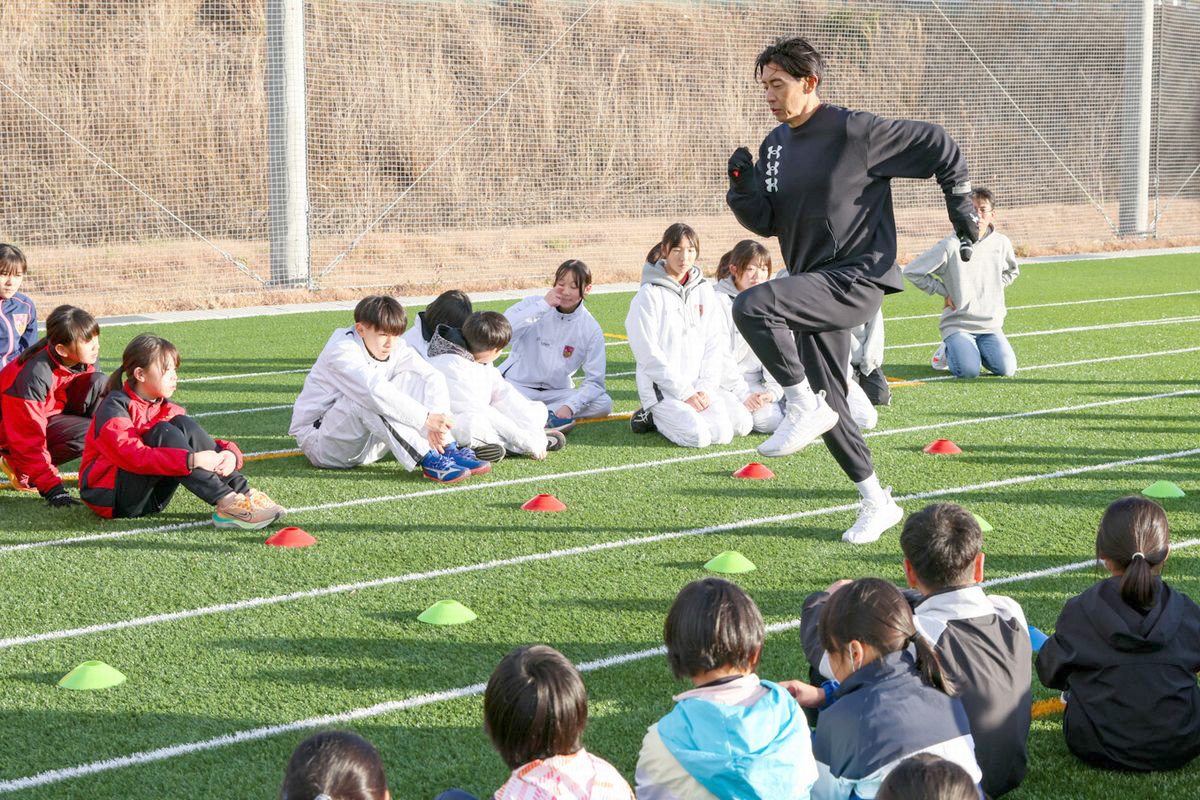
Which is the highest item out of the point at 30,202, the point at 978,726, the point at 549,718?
the point at 30,202

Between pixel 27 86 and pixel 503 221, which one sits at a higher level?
pixel 27 86

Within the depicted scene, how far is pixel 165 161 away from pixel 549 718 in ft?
66.1

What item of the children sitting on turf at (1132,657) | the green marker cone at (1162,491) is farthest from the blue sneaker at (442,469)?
the children sitting on turf at (1132,657)

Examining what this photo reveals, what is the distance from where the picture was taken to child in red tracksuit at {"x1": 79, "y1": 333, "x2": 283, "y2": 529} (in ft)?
20.5

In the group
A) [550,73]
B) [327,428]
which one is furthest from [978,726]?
[550,73]

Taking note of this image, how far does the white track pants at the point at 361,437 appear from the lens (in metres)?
7.57

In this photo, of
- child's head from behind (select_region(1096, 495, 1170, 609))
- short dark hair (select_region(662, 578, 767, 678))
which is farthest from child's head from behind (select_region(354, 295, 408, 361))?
short dark hair (select_region(662, 578, 767, 678))

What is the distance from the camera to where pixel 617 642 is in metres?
4.83

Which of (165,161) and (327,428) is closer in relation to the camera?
(327,428)

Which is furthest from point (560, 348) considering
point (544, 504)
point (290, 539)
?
point (290, 539)

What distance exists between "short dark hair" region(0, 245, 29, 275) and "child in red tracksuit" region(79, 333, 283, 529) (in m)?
2.15

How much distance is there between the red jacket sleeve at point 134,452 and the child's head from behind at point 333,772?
4042 millimetres

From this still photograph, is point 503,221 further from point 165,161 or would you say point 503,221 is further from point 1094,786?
point 1094,786

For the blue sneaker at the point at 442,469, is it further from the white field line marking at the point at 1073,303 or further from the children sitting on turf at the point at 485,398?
the white field line marking at the point at 1073,303
